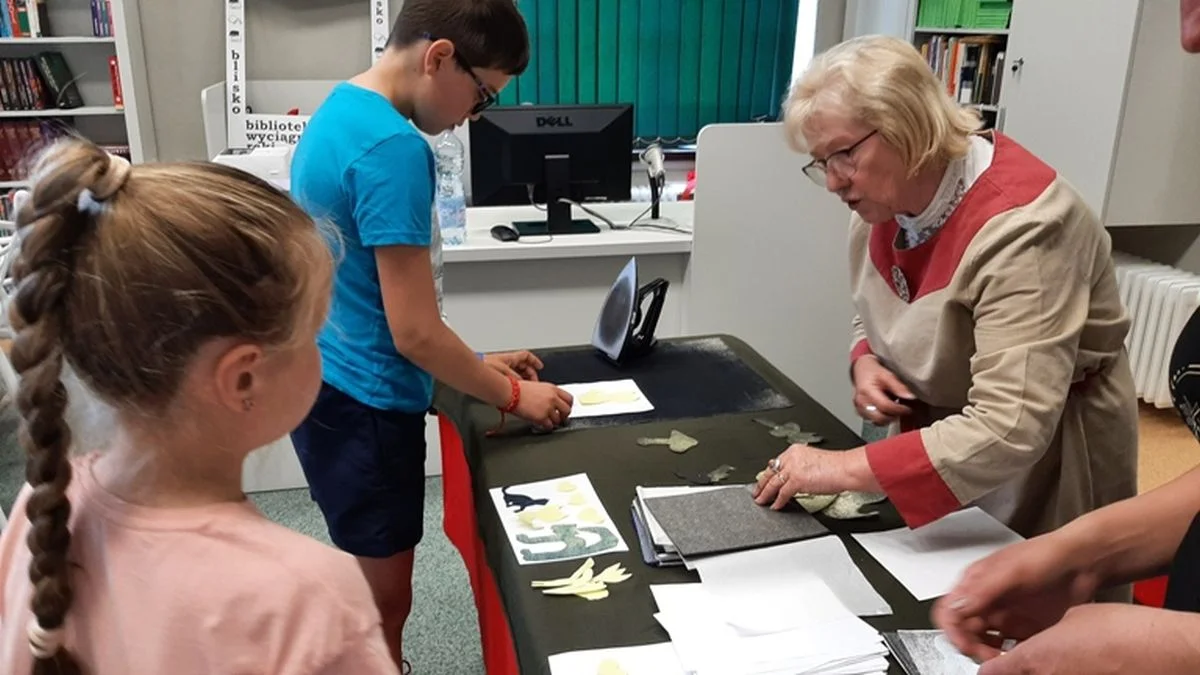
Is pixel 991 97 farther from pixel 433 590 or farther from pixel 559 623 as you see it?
pixel 559 623

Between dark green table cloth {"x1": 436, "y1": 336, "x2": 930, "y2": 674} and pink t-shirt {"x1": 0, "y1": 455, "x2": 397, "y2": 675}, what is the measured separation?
0.36m

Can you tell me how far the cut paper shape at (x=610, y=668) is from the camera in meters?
0.92

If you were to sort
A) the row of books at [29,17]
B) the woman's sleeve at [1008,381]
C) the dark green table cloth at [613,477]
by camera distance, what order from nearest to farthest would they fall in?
the dark green table cloth at [613,477]
the woman's sleeve at [1008,381]
the row of books at [29,17]

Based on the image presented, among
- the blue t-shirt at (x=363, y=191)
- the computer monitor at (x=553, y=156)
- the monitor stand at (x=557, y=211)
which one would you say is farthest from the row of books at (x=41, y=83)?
the blue t-shirt at (x=363, y=191)

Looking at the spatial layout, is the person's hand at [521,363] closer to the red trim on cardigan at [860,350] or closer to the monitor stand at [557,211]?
the red trim on cardigan at [860,350]

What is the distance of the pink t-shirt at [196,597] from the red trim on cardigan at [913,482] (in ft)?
2.36

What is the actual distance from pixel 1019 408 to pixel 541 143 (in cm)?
197

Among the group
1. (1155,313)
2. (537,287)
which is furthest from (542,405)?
(1155,313)

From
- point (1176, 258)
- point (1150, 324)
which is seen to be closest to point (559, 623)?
point (1150, 324)

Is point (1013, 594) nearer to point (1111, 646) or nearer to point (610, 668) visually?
point (1111, 646)

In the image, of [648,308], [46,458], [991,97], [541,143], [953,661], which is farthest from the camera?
[991,97]

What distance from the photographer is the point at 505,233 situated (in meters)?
2.79

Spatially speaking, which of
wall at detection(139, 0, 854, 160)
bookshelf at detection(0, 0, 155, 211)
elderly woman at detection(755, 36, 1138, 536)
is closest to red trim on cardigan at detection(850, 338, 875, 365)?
elderly woman at detection(755, 36, 1138, 536)

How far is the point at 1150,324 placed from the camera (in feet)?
9.54
